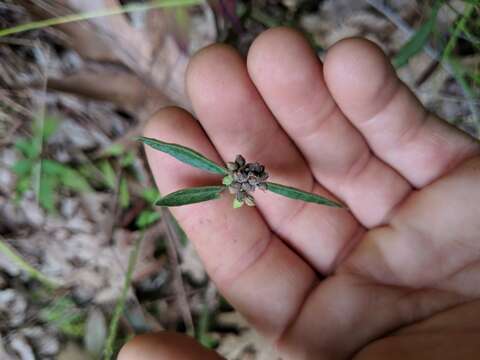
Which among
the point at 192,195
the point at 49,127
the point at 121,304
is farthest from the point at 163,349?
the point at 49,127

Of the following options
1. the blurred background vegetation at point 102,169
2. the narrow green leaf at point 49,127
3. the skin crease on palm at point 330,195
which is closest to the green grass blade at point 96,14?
the blurred background vegetation at point 102,169

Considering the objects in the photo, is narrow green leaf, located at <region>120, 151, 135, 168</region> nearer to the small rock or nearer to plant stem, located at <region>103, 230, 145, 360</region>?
plant stem, located at <region>103, 230, 145, 360</region>

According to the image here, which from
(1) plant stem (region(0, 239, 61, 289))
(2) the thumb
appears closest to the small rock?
(1) plant stem (region(0, 239, 61, 289))

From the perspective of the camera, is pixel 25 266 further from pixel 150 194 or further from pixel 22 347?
pixel 150 194

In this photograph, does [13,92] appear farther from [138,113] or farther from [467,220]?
[467,220]

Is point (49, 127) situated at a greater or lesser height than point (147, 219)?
greater

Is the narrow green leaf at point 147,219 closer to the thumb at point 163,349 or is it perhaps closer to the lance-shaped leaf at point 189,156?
the lance-shaped leaf at point 189,156

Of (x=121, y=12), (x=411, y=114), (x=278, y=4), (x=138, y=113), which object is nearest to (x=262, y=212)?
(x=411, y=114)
